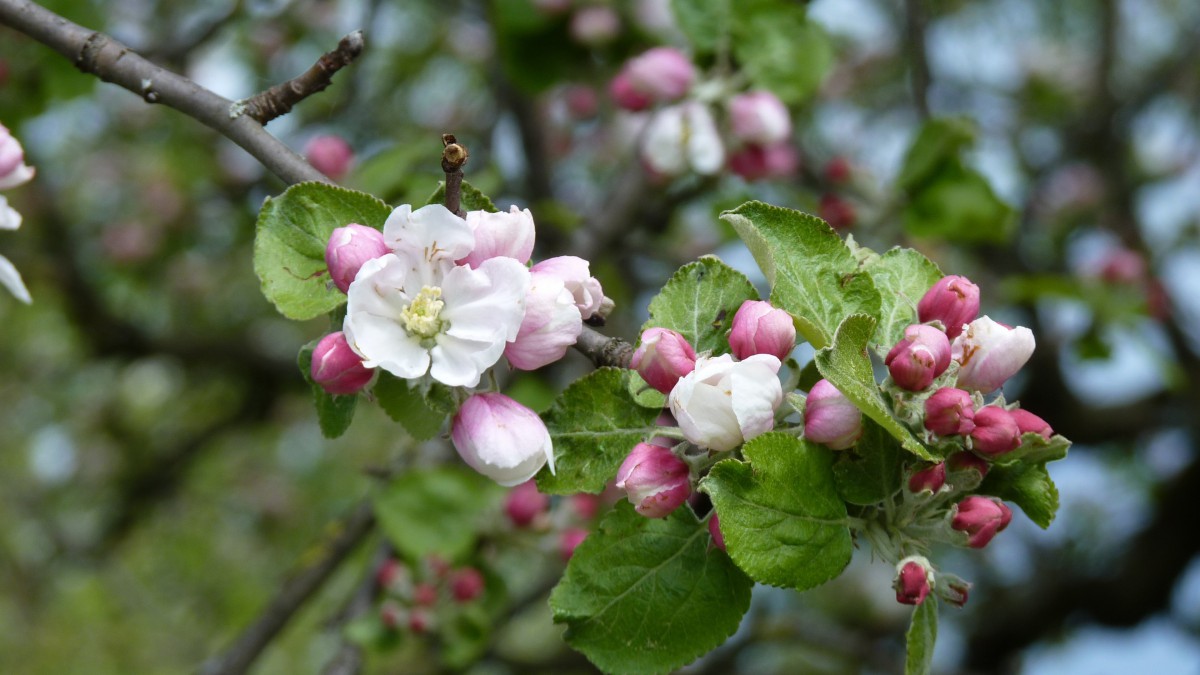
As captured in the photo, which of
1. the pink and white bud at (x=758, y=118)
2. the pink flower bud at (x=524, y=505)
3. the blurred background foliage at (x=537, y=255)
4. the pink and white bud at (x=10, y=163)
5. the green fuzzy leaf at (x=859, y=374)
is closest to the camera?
the green fuzzy leaf at (x=859, y=374)

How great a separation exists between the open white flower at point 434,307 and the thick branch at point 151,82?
0.46ft

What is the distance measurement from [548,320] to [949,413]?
286 mm

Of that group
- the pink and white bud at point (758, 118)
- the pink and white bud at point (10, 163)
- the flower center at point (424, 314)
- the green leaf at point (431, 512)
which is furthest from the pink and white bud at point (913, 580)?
the green leaf at point (431, 512)

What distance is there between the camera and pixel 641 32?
2.10 m

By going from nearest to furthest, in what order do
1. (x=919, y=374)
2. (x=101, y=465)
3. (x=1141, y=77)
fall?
1. (x=919, y=374)
2. (x=1141, y=77)
3. (x=101, y=465)

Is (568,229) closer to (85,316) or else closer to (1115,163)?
(85,316)

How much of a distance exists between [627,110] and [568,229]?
1.33ft

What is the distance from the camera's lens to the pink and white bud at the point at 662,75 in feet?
5.25

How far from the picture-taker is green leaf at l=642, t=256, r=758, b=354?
0.85 meters

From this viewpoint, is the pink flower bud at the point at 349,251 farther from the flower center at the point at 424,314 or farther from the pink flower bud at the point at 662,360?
the pink flower bud at the point at 662,360

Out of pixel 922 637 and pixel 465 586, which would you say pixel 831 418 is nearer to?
pixel 922 637

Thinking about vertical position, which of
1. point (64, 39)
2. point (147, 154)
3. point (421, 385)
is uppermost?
point (64, 39)

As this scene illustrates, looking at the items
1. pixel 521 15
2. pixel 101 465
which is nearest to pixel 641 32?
pixel 521 15

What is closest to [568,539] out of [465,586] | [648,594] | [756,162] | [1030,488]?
[465,586]
